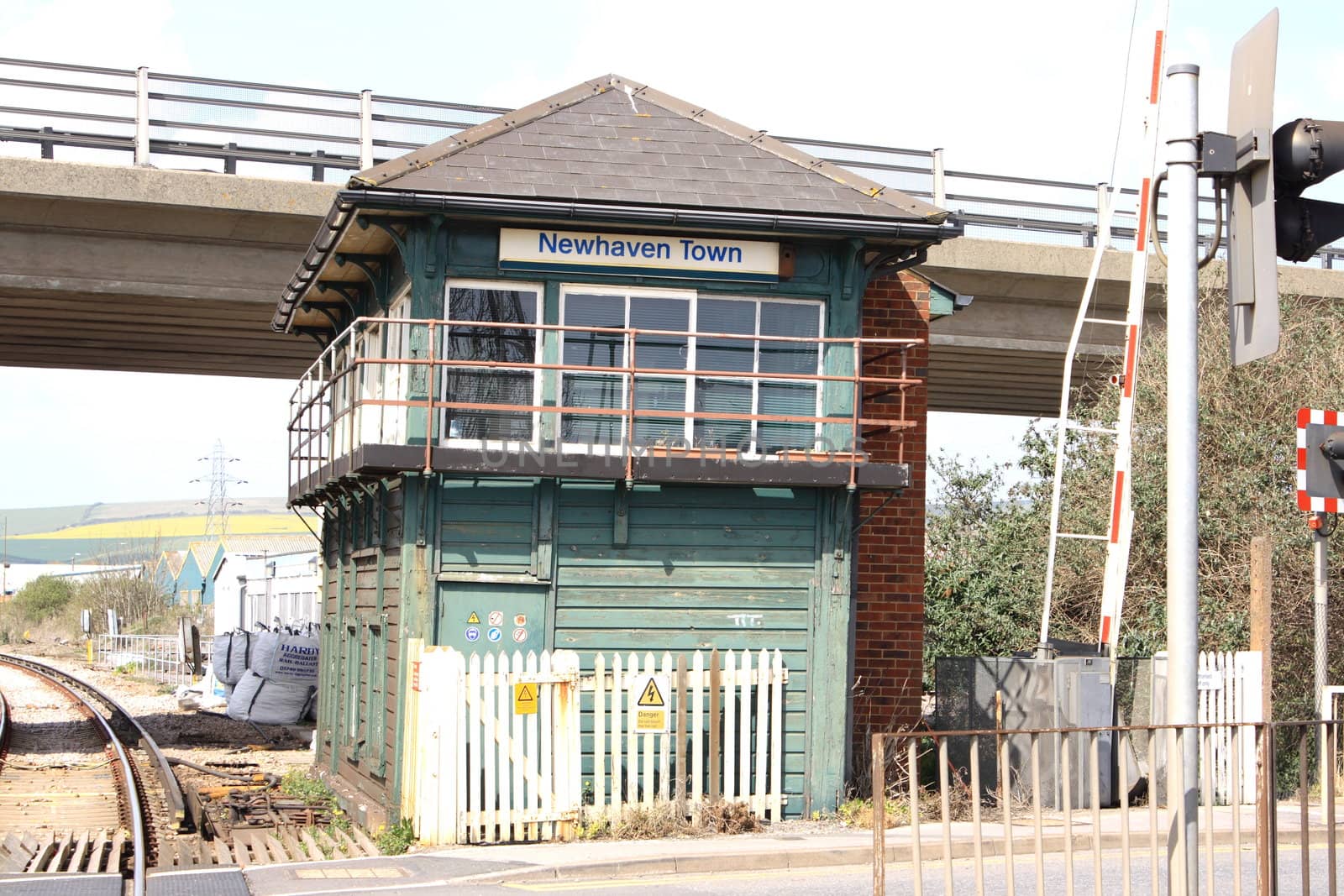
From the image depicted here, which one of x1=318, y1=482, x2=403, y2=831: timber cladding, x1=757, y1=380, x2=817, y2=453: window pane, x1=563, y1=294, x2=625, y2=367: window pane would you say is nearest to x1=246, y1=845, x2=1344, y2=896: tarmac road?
x1=318, y1=482, x2=403, y2=831: timber cladding

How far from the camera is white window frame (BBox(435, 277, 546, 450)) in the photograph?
44.7 ft

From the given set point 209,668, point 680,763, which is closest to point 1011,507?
point 680,763

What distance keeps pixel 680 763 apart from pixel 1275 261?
861cm

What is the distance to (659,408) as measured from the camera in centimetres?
1405

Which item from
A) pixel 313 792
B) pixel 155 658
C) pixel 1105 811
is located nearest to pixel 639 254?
pixel 1105 811

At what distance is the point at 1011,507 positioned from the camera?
24.2 metres

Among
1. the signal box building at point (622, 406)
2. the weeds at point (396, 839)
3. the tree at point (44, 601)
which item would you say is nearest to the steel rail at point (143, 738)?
the signal box building at point (622, 406)

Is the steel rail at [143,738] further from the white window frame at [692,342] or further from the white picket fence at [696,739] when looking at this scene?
the white window frame at [692,342]

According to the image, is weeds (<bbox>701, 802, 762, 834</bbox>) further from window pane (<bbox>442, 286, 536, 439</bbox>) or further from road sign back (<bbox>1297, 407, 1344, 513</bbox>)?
road sign back (<bbox>1297, 407, 1344, 513</bbox>)

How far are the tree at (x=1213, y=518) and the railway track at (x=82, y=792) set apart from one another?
1111 cm

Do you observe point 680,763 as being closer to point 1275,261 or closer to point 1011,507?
point 1275,261

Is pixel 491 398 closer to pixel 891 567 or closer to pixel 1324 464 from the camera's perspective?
pixel 891 567

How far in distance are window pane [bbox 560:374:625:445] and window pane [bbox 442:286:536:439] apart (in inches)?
14.4

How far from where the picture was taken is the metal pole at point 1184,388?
5004 millimetres
